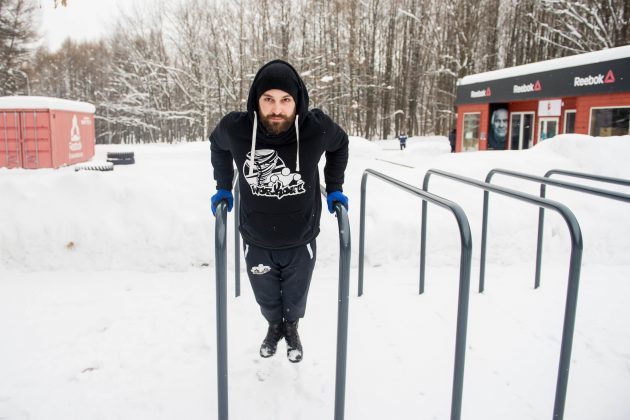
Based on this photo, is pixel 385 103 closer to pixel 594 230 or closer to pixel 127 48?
pixel 127 48

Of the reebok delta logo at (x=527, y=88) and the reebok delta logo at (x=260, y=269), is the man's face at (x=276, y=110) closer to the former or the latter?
the reebok delta logo at (x=260, y=269)

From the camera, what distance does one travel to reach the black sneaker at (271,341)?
2.62 m

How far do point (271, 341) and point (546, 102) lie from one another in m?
15.1

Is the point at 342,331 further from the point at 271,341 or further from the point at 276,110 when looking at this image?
the point at 276,110

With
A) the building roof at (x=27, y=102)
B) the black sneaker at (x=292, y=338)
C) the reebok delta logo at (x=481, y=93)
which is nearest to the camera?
the black sneaker at (x=292, y=338)

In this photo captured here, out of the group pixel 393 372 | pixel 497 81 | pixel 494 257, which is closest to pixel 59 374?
pixel 393 372

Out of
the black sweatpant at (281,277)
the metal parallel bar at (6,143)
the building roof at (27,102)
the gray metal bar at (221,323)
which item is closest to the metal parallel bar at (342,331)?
the black sweatpant at (281,277)

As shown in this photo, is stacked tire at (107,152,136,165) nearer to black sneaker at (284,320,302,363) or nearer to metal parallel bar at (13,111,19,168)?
metal parallel bar at (13,111,19,168)

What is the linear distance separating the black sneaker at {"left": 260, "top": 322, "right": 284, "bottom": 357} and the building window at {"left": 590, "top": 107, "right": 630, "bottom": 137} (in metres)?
12.9

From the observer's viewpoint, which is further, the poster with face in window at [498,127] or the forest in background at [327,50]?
the forest in background at [327,50]

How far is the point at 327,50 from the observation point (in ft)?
111

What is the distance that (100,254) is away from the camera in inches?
174

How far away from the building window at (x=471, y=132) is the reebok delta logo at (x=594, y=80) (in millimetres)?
5188

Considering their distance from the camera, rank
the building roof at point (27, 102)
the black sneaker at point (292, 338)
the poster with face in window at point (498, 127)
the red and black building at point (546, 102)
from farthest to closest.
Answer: the poster with face in window at point (498, 127) → the building roof at point (27, 102) → the red and black building at point (546, 102) → the black sneaker at point (292, 338)
